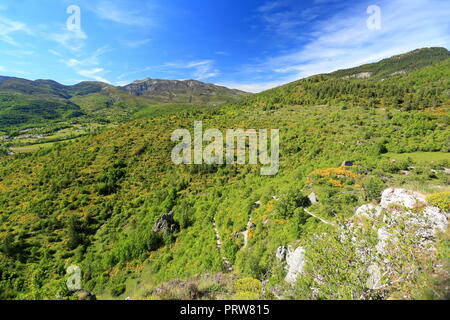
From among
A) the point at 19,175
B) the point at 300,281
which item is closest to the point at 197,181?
the point at 300,281

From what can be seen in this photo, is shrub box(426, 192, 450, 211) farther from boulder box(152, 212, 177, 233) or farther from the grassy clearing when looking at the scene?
boulder box(152, 212, 177, 233)

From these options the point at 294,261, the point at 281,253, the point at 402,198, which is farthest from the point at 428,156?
the point at 294,261

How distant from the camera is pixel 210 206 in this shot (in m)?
28.1

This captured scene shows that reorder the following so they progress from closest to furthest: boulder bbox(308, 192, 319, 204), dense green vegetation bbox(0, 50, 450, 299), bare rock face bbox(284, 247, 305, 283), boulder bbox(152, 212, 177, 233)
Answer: dense green vegetation bbox(0, 50, 450, 299) → bare rock face bbox(284, 247, 305, 283) → boulder bbox(308, 192, 319, 204) → boulder bbox(152, 212, 177, 233)

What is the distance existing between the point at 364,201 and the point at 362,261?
8497 mm

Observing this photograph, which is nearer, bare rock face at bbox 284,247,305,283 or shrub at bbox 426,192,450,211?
shrub at bbox 426,192,450,211

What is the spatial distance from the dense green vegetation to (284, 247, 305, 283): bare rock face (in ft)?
2.13

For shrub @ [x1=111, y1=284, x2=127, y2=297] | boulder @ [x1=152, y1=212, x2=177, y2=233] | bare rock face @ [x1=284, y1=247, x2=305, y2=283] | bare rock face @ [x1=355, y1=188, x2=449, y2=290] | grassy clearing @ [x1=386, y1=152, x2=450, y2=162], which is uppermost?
grassy clearing @ [x1=386, y1=152, x2=450, y2=162]

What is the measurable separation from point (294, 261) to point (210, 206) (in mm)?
19068

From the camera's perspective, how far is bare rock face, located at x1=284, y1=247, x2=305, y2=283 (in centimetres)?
931

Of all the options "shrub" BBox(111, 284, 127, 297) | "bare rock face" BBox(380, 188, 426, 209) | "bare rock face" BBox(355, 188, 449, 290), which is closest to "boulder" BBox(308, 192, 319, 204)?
"bare rock face" BBox(380, 188, 426, 209)
